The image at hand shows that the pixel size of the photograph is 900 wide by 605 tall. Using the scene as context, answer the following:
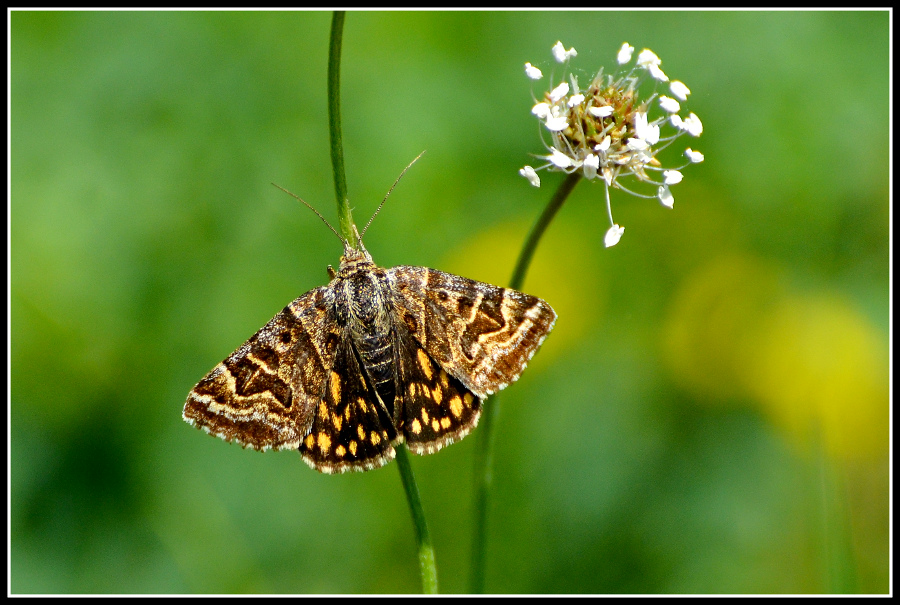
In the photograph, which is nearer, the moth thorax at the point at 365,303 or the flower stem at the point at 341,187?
the flower stem at the point at 341,187

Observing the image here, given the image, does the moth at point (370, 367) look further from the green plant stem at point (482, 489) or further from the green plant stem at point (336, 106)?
the green plant stem at point (336, 106)

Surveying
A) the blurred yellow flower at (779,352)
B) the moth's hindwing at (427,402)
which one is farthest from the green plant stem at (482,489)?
the blurred yellow flower at (779,352)

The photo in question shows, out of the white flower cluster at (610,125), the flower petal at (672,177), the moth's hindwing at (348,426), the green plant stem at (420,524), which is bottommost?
the green plant stem at (420,524)

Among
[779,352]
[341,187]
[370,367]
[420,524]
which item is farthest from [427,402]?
[779,352]

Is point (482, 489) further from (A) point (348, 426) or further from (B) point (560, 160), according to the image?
(B) point (560, 160)

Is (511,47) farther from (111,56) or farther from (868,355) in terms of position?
(868,355)

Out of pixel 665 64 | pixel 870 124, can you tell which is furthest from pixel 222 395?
pixel 870 124

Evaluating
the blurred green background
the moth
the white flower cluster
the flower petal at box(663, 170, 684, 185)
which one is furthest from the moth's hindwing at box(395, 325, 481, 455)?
the blurred green background
